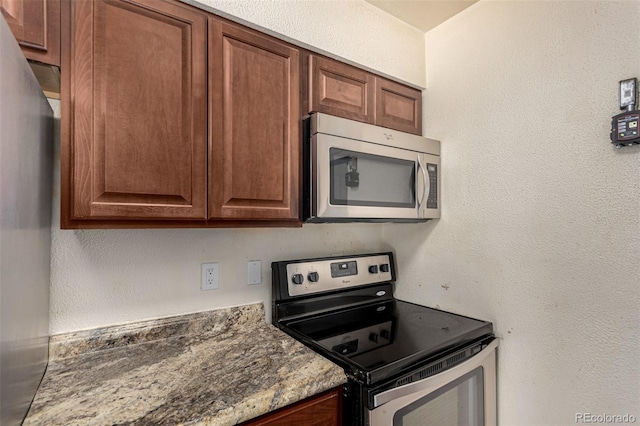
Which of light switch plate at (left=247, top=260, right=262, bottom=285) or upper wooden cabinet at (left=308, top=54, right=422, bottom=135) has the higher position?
upper wooden cabinet at (left=308, top=54, right=422, bottom=135)

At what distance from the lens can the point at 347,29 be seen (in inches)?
55.1

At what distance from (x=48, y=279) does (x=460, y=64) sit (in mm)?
1931

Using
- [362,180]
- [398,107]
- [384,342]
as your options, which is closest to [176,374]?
[384,342]

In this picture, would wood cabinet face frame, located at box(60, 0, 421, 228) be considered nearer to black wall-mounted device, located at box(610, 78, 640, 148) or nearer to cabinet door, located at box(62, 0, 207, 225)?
cabinet door, located at box(62, 0, 207, 225)

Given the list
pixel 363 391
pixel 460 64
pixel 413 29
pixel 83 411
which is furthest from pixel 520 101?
pixel 83 411

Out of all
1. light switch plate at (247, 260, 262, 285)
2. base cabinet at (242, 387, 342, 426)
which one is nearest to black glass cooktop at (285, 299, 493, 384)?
base cabinet at (242, 387, 342, 426)

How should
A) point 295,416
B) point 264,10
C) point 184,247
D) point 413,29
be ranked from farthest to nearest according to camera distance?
1. point 413,29
2. point 184,247
3. point 264,10
4. point 295,416

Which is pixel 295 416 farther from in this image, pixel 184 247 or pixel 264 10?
pixel 264 10

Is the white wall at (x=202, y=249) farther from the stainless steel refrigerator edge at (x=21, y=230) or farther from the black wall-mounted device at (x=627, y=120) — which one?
the black wall-mounted device at (x=627, y=120)

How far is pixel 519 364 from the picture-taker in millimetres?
1325

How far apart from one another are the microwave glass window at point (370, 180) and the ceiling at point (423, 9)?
745mm

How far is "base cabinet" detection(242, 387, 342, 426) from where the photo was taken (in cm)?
87

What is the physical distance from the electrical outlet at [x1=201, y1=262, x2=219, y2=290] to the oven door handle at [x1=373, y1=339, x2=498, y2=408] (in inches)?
31.4

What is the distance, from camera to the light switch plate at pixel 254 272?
146cm
